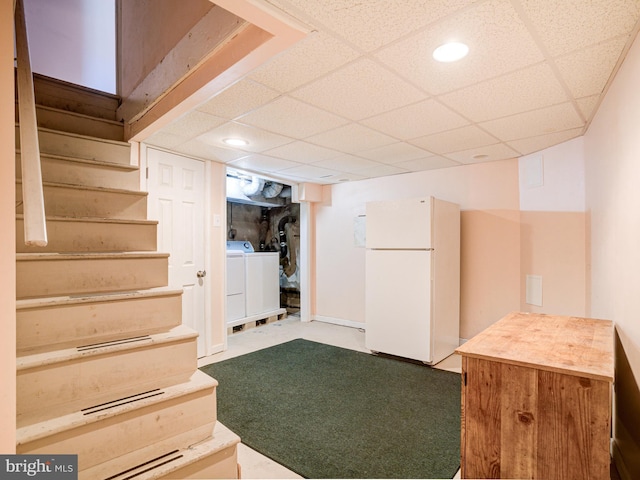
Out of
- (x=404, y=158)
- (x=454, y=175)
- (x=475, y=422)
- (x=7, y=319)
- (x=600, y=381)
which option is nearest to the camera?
(x=7, y=319)

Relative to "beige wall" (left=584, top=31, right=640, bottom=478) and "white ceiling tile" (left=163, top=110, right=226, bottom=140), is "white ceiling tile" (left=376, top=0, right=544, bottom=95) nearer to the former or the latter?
"beige wall" (left=584, top=31, right=640, bottom=478)

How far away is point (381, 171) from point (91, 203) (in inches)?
124

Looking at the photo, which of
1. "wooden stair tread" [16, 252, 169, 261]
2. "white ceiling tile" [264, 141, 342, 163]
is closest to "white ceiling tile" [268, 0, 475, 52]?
"wooden stair tread" [16, 252, 169, 261]

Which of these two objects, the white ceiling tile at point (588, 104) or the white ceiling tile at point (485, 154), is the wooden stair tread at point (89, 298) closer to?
the white ceiling tile at point (588, 104)

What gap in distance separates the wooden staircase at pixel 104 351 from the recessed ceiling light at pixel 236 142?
1.04 metres

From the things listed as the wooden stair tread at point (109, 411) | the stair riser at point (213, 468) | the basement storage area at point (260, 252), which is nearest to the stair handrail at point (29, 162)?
the wooden stair tread at point (109, 411)

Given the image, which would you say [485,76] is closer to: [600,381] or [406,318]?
[600,381]

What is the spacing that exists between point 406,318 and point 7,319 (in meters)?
3.16

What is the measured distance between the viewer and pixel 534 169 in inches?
129

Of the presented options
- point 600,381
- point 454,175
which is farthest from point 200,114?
point 454,175

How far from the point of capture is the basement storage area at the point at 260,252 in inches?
188

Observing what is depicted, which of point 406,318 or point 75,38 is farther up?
point 75,38

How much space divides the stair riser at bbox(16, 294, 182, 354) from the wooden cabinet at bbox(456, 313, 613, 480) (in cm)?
160

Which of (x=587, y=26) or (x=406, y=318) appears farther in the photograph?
(x=406, y=318)
